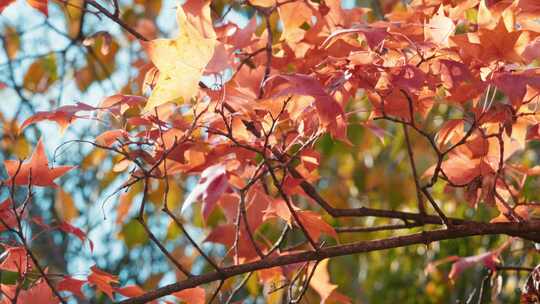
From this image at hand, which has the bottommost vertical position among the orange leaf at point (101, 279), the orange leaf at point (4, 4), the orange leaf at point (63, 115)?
the orange leaf at point (101, 279)

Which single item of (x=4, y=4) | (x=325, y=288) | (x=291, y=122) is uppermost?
(x=4, y=4)

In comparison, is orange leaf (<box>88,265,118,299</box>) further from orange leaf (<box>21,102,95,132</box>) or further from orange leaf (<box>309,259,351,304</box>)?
Answer: orange leaf (<box>309,259,351,304</box>)

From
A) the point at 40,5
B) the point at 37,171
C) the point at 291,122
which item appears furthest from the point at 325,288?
the point at 40,5

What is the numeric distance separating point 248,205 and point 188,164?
9cm

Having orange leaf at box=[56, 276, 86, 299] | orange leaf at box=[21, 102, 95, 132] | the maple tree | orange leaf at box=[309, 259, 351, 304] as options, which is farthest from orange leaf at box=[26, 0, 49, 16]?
orange leaf at box=[309, 259, 351, 304]

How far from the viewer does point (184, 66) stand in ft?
2.63

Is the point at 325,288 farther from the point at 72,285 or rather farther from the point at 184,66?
the point at 184,66

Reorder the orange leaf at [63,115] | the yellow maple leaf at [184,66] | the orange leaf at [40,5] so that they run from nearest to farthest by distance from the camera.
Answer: the yellow maple leaf at [184,66] < the orange leaf at [63,115] < the orange leaf at [40,5]

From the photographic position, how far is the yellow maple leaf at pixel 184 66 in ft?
2.60

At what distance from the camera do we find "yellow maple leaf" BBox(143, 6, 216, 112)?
79 centimetres

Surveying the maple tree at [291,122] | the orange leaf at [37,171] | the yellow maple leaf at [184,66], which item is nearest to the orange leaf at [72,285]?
the maple tree at [291,122]

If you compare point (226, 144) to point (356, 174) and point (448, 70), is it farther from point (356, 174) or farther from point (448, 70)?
point (356, 174)

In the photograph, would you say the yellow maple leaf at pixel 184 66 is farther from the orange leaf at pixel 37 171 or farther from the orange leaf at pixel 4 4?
the orange leaf at pixel 4 4

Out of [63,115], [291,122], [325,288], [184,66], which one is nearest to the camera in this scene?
[184,66]
